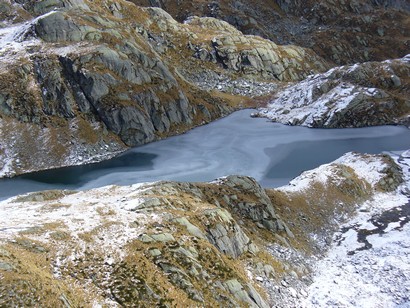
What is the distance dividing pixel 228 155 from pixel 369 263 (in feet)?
112

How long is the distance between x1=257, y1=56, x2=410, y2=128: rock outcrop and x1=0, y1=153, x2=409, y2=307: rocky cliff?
4716 cm

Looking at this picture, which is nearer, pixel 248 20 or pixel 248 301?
pixel 248 301

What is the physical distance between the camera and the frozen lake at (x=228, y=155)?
5178 cm

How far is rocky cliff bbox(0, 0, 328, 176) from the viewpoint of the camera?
5953cm

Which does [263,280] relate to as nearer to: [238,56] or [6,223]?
[6,223]

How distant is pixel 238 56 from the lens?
112562mm

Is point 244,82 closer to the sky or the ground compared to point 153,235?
closer to the sky

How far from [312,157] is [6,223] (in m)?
49.0

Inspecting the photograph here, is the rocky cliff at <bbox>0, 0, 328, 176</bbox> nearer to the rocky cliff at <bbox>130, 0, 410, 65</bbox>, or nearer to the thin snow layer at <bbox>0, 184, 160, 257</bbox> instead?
the thin snow layer at <bbox>0, 184, 160, 257</bbox>

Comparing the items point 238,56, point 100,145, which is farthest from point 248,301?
point 238,56

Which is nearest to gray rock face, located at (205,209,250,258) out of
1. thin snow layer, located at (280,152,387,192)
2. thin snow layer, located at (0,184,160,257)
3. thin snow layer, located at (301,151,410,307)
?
thin snow layer, located at (0,184,160,257)

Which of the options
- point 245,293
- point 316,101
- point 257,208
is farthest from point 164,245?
point 316,101

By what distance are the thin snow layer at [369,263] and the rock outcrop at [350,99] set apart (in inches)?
1679

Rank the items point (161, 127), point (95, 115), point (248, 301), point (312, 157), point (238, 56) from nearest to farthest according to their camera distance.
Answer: point (248, 301) → point (312, 157) → point (95, 115) → point (161, 127) → point (238, 56)
